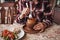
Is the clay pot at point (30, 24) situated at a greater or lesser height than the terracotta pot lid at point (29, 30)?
greater

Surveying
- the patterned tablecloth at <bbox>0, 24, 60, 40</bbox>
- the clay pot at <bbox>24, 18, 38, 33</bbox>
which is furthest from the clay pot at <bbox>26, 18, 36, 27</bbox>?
the patterned tablecloth at <bbox>0, 24, 60, 40</bbox>

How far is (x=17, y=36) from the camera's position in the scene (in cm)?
106

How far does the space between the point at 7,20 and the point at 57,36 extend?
1.48 feet

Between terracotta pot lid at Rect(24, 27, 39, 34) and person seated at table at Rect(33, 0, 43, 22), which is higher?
person seated at table at Rect(33, 0, 43, 22)

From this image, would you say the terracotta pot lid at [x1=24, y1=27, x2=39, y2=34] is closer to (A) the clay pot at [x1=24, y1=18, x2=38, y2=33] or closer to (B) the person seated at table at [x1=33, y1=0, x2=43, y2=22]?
(A) the clay pot at [x1=24, y1=18, x2=38, y2=33]

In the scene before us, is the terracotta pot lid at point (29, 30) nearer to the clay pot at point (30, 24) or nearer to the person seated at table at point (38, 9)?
the clay pot at point (30, 24)

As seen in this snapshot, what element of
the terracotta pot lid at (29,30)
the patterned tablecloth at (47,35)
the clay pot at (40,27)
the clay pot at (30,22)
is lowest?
the patterned tablecloth at (47,35)

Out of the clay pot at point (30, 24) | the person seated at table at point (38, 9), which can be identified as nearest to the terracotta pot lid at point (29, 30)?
the clay pot at point (30, 24)

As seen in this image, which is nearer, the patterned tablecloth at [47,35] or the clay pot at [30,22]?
the patterned tablecloth at [47,35]

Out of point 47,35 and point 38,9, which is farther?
point 38,9

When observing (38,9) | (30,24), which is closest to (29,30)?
(30,24)

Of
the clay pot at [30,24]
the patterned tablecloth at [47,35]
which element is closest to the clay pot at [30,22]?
the clay pot at [30,24]

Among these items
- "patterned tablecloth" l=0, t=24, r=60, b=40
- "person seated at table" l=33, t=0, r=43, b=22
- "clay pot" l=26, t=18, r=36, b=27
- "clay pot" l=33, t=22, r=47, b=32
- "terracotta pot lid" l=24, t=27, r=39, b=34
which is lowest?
"patterned tablecloth" l=0, t=24, r=60, b=40

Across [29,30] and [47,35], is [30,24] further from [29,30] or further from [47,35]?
[47,35]
